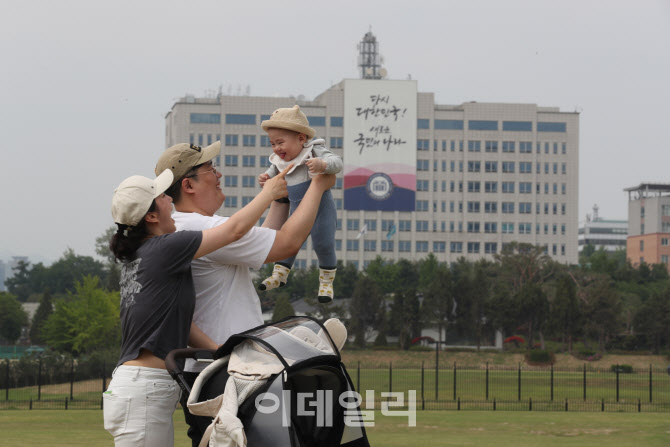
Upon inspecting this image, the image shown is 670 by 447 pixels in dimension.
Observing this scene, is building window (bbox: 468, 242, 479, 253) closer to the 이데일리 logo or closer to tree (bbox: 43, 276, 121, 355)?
the 이데일리 logo

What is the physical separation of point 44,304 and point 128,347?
81.5 metres

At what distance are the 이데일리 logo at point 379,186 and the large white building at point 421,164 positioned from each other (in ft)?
0.43

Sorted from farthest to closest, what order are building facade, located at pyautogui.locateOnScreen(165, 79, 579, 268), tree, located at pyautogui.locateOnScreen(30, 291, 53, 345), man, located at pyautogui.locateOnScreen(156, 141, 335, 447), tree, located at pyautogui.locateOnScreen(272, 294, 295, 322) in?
building facade, located at pyautogui.locateOnScreen(165, 79, 579, 268) < tree, located at pyautogui.locateOnScreen(30, 291, 53, 345) < tree, located at pyautogui.locateOnScreen(272, 294, 295, 322) < man, located at pyautogui.locateOnScreen(156, 141, 335, 447)

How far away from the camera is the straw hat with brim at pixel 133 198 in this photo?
3.99 meters

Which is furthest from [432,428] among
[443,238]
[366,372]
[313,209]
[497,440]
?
[443,238]

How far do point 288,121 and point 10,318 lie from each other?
87846mm

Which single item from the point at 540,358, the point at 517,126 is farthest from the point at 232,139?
the point at 540,358

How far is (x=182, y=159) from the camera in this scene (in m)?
4.34

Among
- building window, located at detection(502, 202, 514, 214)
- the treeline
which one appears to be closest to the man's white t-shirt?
the treeline

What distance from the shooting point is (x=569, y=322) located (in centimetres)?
7944

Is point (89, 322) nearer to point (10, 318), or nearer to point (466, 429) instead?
point (10, 318)

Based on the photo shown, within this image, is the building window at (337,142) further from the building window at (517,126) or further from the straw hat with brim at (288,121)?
the straw hat with brim at (288,121)

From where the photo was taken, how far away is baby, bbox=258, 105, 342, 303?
14.4 ft

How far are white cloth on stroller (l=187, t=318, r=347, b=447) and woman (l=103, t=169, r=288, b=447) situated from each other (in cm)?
33
